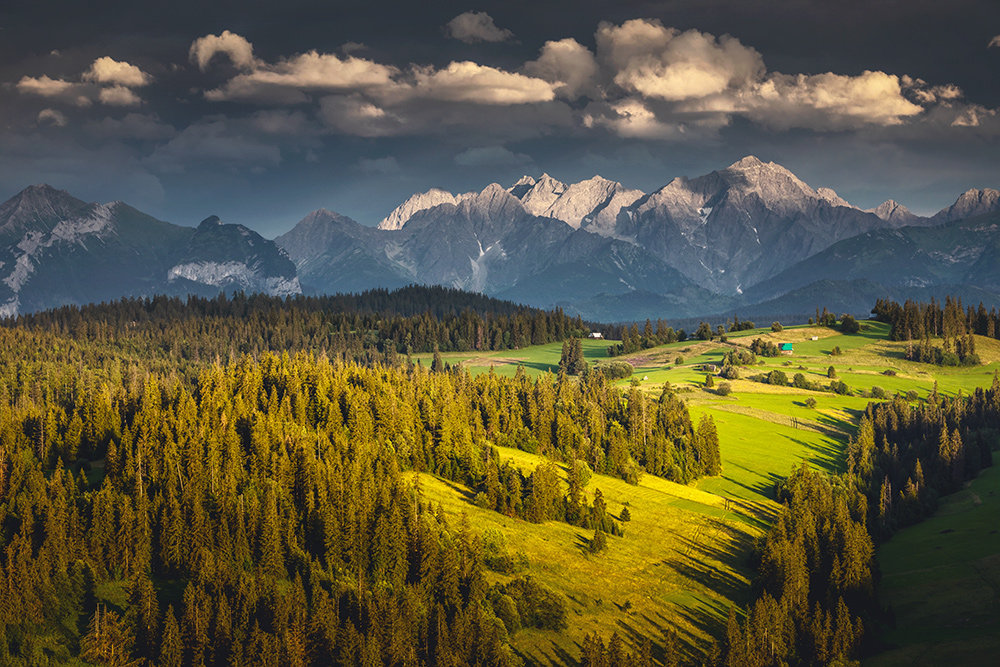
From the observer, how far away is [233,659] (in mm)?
89062

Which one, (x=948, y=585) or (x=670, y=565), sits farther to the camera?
(x=670, y=565)

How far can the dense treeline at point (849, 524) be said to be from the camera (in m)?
96.6

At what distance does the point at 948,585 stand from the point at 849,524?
14.9 meters

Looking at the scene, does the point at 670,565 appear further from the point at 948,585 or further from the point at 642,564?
the point at 948,585

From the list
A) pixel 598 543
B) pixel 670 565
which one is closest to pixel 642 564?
pixel 670 565

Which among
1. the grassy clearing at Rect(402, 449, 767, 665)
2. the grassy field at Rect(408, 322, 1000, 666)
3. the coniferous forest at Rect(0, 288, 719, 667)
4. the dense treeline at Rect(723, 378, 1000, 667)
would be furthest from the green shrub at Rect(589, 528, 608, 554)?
the dense treeline at Rect(723, 378, 1000, 667)

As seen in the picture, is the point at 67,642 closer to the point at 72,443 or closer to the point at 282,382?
the point at 72,443

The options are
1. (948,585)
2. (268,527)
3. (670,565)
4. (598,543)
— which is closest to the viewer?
(268,527)

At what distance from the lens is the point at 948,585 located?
11431 centimetres

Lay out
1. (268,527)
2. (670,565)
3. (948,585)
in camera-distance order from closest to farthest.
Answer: (268,527) < (948,585) < (670,565)

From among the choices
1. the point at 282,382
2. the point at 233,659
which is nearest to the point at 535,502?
the point at 233,659

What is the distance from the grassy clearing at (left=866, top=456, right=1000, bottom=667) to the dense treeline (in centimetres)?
383

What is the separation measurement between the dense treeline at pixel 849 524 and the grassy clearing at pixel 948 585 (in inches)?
151

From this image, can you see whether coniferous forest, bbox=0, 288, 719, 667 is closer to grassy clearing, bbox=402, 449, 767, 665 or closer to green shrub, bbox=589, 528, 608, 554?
green shrub, bbox=589, 528, 608, 554
